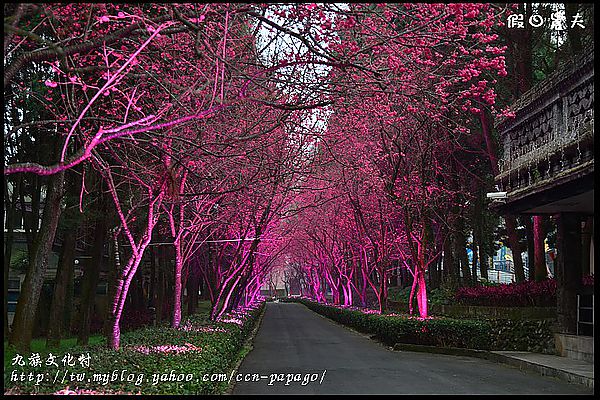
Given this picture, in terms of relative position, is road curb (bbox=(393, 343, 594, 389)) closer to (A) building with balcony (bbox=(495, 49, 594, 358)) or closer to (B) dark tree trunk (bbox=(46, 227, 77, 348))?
(A) building with balcony (bbox=(495, 49, 594, 358))

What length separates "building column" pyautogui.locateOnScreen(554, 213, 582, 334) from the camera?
674 inches

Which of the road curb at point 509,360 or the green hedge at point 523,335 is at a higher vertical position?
the green hedge at point 523,335

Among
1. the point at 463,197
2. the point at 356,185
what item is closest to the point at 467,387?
the point at 356,185

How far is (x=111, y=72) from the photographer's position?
9836mm

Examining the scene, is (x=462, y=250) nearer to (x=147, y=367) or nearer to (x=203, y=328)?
(x=203, y=328)

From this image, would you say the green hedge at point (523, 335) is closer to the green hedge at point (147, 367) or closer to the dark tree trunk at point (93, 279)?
the green hedge at point (147, 367)

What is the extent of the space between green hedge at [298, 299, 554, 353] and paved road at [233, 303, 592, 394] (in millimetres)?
925

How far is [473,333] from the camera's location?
1950 centimetres

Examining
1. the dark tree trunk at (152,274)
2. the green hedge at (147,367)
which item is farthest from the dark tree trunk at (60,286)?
the dark tree trunk at (152,274)

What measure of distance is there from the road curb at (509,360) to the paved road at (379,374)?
19cm

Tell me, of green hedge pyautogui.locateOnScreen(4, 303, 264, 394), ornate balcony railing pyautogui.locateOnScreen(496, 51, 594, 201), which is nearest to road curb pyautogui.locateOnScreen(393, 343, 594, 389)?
ornate balcony railing pyautogui.locateOnScreen(496, 51, 594, 201)

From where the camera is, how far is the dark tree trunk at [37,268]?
13.4 m

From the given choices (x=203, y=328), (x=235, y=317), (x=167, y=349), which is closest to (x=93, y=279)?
(x=203, y=328)

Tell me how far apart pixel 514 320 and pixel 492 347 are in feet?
3.17
